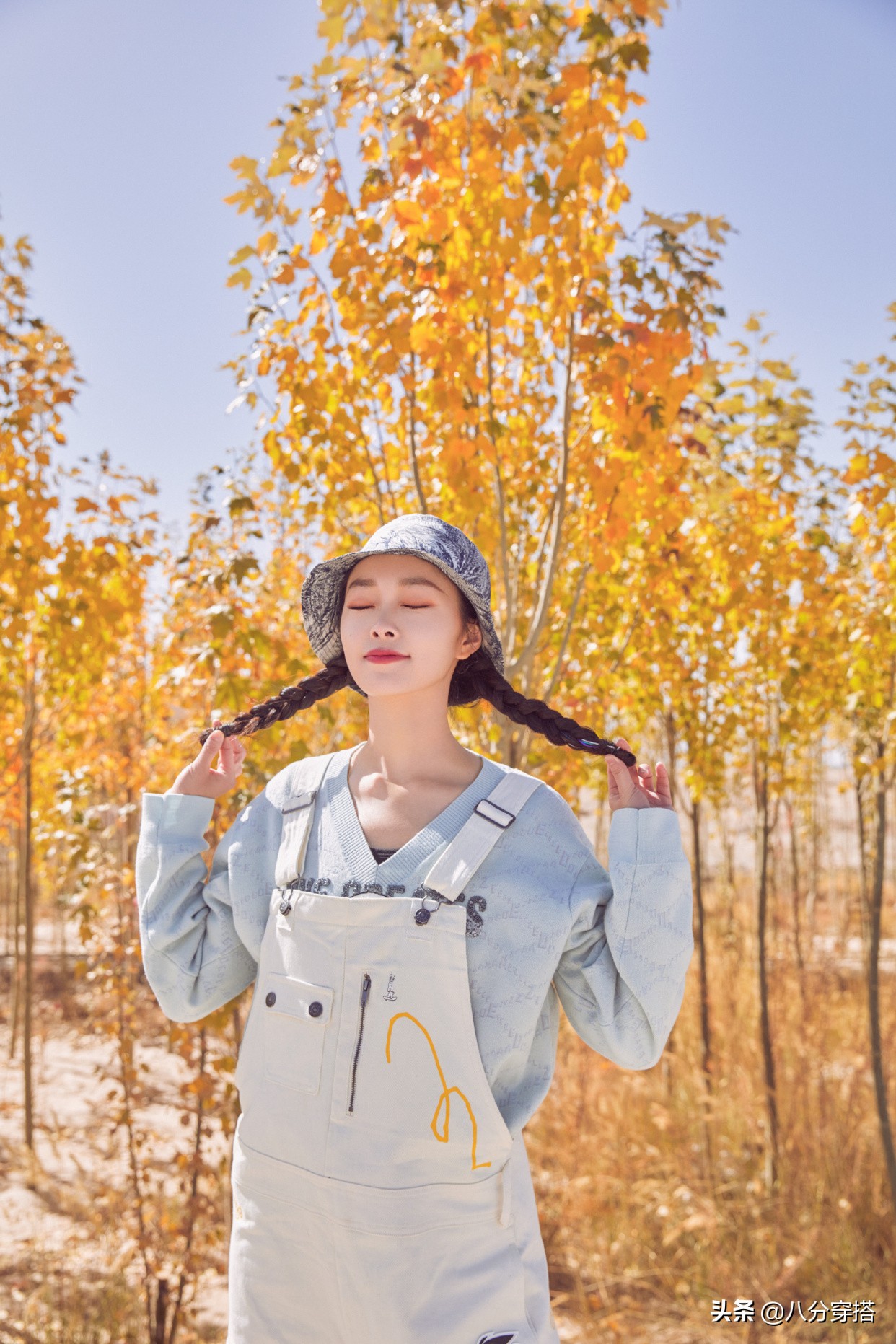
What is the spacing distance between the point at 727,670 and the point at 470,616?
289cm

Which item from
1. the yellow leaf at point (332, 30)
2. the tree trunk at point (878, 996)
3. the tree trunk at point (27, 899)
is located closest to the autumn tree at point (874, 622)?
the tree trunk at point (878, 996)

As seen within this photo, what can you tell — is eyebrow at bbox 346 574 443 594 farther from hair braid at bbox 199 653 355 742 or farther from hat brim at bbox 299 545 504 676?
hair braid at bbox 199 653 355 742

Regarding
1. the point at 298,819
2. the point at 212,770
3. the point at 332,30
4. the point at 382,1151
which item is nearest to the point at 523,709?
the point at 298,819

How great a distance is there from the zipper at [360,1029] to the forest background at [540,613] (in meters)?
1.14

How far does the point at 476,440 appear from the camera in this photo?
2.07 metres

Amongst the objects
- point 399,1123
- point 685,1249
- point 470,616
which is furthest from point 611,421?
point 685,1249

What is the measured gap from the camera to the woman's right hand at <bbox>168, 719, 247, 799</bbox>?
133 centimetres

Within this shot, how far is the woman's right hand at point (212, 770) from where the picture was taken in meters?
1.33

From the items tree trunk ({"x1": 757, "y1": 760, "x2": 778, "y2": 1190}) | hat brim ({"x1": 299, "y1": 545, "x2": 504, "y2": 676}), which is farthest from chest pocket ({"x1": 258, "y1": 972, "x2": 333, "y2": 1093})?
tree trunk ({"x1": 757, "y1": 760, "x2": 778, "y2": 1190})

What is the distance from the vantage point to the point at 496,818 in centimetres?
118

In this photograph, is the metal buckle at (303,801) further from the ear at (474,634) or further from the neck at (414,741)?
the ear at (474,634)

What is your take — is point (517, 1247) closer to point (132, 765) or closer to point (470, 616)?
point (470, 616)

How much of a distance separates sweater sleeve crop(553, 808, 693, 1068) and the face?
1.11 ft

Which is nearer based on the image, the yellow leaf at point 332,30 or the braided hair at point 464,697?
the braided hair at point 464,697
